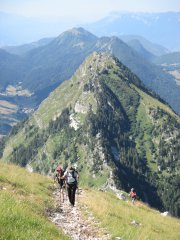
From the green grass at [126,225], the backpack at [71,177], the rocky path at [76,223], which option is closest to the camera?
the rocky path at [76,223]

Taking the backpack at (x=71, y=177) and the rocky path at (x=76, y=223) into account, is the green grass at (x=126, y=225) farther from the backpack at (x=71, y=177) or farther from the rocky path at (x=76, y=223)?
the backpack at (x=71, y=177)

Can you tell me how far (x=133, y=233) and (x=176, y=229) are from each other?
11218 millimetres

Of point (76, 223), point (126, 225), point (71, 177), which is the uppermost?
point (71, 177)

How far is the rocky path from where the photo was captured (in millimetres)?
22681

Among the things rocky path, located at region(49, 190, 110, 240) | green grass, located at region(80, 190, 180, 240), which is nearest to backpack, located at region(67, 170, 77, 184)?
rocky path, located at region(49, 190, 110, 240)

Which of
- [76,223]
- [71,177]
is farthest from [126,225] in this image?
[71,177]

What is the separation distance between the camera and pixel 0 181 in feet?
97.9

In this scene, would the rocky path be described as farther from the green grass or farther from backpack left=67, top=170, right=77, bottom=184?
backpack left=67, top=170, right=77, bottom=184

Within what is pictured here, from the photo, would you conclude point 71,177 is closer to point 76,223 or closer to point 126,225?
point 76,223

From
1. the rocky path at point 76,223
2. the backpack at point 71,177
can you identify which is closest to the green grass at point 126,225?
the rocky path at point 76,223

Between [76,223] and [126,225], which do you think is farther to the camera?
[126,225]

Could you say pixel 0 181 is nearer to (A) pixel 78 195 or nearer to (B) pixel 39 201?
(B) pixel 39 201

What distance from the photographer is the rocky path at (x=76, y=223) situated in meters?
22.7

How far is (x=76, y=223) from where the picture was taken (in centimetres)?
2516
